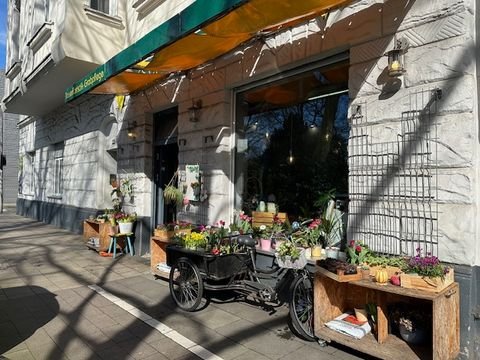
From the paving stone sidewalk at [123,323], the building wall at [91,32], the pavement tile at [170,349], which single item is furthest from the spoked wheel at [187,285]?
the building wall at [91,32]

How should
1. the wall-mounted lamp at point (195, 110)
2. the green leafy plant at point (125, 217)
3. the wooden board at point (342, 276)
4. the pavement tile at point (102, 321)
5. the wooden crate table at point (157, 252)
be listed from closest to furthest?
1. the wooden board at point (342, 276)
2. the pavement tile at point (102, 321)
3. the wooden crate table at point (157, 252)
4. the wall-mounted lamp at point (195, 110)
5. the green leafy plant at point (125, 217)

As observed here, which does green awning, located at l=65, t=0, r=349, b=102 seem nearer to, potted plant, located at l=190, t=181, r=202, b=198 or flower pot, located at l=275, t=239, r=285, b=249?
potted plant, located at l=190, t=181, r=202, b=198

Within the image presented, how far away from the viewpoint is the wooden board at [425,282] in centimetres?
301

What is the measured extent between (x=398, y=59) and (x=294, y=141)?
82.1 inches

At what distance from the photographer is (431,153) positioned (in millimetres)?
3562

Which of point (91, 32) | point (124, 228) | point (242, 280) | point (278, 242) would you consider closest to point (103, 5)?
point (91, 32)

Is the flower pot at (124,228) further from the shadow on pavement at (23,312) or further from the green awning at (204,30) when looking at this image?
the green awning at (204,30)

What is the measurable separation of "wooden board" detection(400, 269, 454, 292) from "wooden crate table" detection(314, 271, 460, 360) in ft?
0.15

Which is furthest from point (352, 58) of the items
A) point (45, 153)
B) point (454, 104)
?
point (45, 153)

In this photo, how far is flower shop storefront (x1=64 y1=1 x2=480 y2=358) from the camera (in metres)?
3.40

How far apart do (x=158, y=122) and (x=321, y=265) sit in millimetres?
5788

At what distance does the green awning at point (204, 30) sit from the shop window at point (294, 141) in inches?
35.3

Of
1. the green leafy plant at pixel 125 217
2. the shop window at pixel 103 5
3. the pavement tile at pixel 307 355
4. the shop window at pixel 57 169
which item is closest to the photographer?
the pavement tile at pixel 307 355

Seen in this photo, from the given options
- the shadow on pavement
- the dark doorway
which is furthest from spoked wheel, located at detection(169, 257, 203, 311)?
the dark doorway
